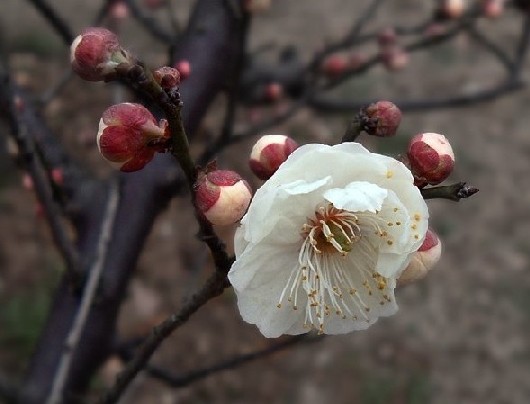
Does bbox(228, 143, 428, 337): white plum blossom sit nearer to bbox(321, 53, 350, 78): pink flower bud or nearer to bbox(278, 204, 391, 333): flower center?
bbox(278, 204, 391, 333): flower center

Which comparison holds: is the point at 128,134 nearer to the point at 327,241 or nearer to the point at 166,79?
the point at 166,79

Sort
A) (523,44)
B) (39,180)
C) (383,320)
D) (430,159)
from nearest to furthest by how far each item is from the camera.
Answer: (430,159), (39,180), (523,44), (383,320)

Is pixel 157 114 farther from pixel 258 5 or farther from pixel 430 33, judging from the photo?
pixel 430 33

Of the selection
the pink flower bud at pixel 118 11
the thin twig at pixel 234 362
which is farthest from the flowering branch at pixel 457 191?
the pink flower bud at pixel 118 11

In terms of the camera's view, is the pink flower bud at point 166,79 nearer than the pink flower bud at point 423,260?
Yes

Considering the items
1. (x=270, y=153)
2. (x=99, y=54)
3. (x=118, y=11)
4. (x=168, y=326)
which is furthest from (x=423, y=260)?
(x=118, y=11)

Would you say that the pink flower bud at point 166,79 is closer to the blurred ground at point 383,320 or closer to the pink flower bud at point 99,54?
the pink flower bud at point 99,54
